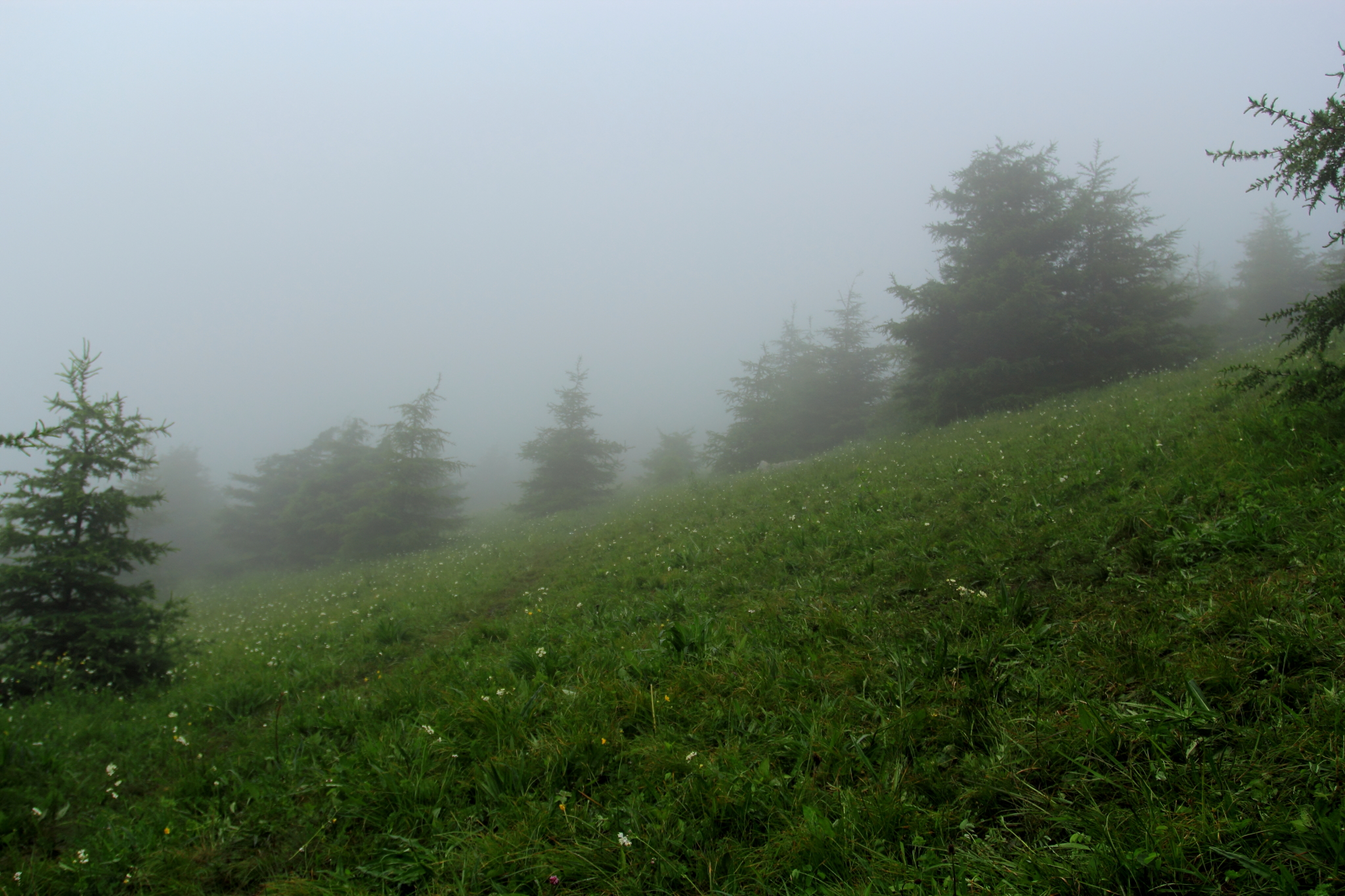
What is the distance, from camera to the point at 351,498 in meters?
26.0

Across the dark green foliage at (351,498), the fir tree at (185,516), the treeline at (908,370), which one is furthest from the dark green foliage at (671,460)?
the fir tree at (185,516)

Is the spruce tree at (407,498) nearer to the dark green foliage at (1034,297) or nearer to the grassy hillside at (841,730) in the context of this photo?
the grassy hillside at (841,730)

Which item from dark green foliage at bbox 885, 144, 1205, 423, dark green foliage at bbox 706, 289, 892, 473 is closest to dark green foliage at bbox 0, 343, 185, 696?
dark green foliage at bbox 885, 144, 1205, 423

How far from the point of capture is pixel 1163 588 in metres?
4.24

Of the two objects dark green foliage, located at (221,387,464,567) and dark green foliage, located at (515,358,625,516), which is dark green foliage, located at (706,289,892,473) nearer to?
dark green foliage, located at (515,358,625,516)

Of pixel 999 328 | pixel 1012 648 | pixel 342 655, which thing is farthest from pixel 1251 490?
pixel 999 328

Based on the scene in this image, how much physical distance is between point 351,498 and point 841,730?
93.2 feet

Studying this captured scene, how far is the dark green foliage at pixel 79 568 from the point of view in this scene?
276 inches

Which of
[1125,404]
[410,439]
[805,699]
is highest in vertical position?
[410,439]

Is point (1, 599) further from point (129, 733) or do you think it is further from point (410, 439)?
point (410, 439)

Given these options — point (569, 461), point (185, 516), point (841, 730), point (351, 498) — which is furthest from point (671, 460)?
point (185, 516)

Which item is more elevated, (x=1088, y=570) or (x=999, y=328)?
(x=999, y=328)

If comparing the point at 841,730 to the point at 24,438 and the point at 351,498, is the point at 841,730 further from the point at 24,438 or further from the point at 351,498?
the point at 351,498

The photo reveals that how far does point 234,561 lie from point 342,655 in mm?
30142
